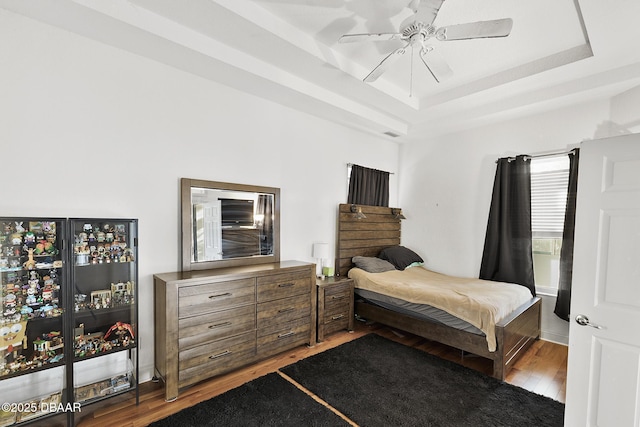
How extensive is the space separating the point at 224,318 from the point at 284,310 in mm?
617

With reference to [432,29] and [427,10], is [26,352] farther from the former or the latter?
Answer: [432,29]

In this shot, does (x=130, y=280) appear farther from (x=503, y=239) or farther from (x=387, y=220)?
(x=503, y=239)

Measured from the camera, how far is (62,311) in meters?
1.88

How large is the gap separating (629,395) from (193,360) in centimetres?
270

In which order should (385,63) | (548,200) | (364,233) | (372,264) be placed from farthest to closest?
(364,233) → (372,264) → (548,200) → (385,63)

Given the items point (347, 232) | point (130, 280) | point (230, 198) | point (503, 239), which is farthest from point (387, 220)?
point (130, 280)

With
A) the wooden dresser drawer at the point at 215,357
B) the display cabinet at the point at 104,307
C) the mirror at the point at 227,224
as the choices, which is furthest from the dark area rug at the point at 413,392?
the display cabinet at the point at 104,307

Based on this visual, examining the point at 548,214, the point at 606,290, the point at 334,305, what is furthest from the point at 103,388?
the point at 548,214

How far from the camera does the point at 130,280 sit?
2.20m

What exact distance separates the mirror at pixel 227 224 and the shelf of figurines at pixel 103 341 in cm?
63

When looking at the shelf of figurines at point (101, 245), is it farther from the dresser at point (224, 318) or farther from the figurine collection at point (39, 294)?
the dresser at point (224, 318)

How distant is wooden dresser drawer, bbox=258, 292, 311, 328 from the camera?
2717 mm

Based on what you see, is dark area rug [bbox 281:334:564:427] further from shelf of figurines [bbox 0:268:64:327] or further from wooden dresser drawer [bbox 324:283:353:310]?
shelf of figurines [bbox 0:268:64:327]

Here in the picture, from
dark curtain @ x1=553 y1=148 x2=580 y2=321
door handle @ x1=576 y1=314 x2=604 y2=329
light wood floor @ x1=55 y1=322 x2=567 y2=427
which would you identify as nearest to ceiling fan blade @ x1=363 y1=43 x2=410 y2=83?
door handle @ x1=576 y1=314 x2=604 y2=329
